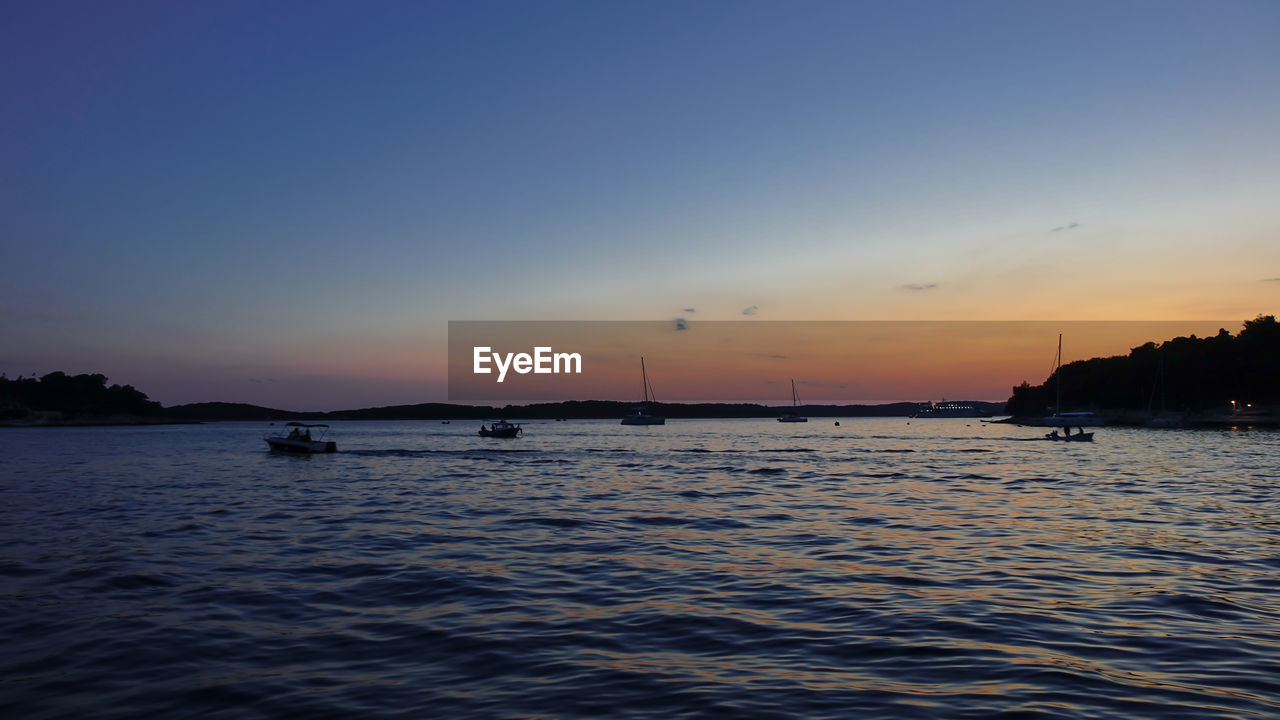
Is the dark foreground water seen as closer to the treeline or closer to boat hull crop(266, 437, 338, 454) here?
boat hull crop(266, 437, 338, 454)

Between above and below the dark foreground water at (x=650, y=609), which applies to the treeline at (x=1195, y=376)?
above

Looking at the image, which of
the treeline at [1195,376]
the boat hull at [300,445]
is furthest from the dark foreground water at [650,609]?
the treeline at [1195,376]

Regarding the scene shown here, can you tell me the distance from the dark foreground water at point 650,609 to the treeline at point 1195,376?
131 meters

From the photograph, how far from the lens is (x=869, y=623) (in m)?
11.9

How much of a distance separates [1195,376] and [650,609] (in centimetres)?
17607

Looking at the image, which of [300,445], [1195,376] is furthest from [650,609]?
[1195,376]

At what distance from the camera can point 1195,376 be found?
488 feet

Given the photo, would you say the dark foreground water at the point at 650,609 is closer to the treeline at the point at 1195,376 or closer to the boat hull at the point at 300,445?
the boat hull at the point at 300,445

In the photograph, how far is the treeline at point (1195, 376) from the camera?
137 m

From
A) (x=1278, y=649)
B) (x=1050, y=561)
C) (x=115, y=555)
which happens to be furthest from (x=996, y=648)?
(x=115, y=555)

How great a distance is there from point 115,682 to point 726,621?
8639 mm

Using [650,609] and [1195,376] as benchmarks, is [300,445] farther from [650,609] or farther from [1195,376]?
[1195,376]

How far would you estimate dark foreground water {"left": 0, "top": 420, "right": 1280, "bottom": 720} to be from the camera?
344 inches

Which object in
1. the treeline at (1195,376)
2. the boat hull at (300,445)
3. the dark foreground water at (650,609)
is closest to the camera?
the dark foreground water at (650,609)
